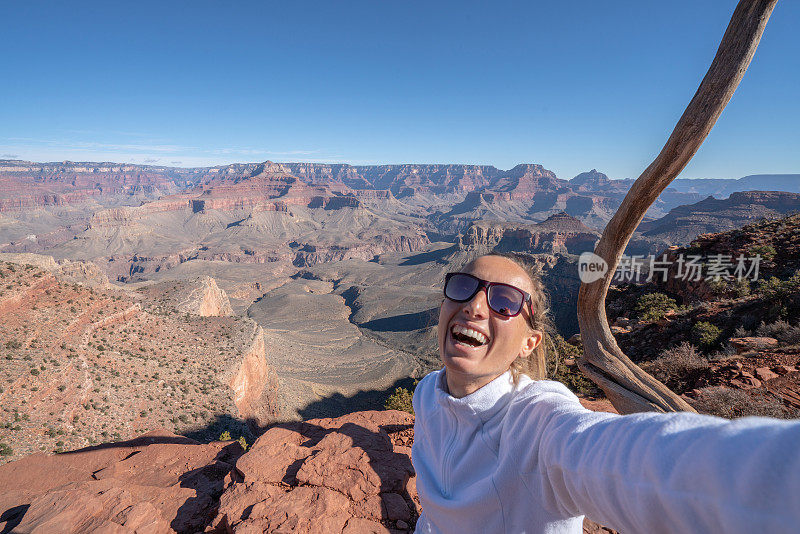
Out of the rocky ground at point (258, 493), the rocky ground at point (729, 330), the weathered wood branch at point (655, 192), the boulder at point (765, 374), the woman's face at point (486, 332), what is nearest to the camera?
the weathered wood branch at point (655, 192)

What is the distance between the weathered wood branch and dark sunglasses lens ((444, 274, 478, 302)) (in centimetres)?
99

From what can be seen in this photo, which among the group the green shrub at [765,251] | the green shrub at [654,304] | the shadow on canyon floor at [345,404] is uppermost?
the green shrub at [765,251]

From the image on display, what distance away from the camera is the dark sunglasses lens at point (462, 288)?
2.32 metres

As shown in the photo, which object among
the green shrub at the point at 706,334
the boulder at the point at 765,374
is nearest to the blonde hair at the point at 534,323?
the boulder at the point at 765,374

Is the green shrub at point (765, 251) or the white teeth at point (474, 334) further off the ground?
the white teeth at point (474, 334)

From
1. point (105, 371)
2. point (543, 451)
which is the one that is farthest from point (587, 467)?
point (105, 371)

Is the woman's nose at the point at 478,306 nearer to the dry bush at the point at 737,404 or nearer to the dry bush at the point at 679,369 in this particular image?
the dry bush at the point at 737,404

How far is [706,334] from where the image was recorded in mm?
9836

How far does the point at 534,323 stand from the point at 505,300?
0.29 metres

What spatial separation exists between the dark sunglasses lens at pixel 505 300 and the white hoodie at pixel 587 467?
43cm

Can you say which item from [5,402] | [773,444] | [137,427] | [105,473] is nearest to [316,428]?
[105,473]

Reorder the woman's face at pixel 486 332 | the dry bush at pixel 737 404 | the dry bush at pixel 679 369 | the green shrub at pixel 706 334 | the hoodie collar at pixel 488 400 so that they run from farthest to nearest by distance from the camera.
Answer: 1. the green shrub at pixel 706 334
2. the dry bush at pixel 679 369
3. the dry bush at pixel 737 404
4. the woman's face at pixel 486 332
5. the hoodie collar at pixel 488 400

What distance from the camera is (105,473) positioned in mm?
6066

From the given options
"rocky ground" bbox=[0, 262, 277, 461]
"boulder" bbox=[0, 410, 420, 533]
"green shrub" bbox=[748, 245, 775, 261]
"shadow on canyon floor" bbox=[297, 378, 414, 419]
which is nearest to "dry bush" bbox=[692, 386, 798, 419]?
"boulder" bbox=[0, 410, 420, 533]
